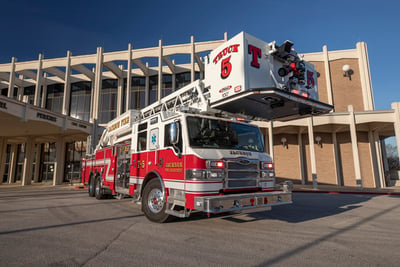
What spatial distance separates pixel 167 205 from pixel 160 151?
4.24ft

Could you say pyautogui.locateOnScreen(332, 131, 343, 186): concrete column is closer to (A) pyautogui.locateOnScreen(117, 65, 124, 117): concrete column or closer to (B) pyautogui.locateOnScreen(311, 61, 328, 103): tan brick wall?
(B) pyautogui.locateOnScreen(311, 61, 328, 103): tan brick wall

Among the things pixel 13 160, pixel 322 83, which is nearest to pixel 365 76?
pixel 322 83

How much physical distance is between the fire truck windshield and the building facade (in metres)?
11.8

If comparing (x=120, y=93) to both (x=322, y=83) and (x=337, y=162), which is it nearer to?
(x=322, y=83)

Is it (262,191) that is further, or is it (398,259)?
(262,191)

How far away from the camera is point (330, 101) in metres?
20.0

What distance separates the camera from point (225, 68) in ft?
17.4

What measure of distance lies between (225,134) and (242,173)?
3.19 ft

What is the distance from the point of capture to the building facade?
54.9ft

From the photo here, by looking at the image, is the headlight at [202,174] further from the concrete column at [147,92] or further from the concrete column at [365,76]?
the concrete column at [147,92]

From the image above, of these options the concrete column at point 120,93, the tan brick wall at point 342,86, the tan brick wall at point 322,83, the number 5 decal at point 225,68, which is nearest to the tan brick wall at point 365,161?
the tan brick wall at point 342,86

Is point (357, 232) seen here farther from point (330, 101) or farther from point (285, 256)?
point (330, 101)

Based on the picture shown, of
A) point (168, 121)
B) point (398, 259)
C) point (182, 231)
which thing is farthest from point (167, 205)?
point (398, 259)

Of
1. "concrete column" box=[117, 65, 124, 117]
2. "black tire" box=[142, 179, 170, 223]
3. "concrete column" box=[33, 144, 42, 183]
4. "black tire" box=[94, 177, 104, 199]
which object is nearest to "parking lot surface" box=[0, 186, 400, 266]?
"black tire" box=[142, 179, 170, 223]
